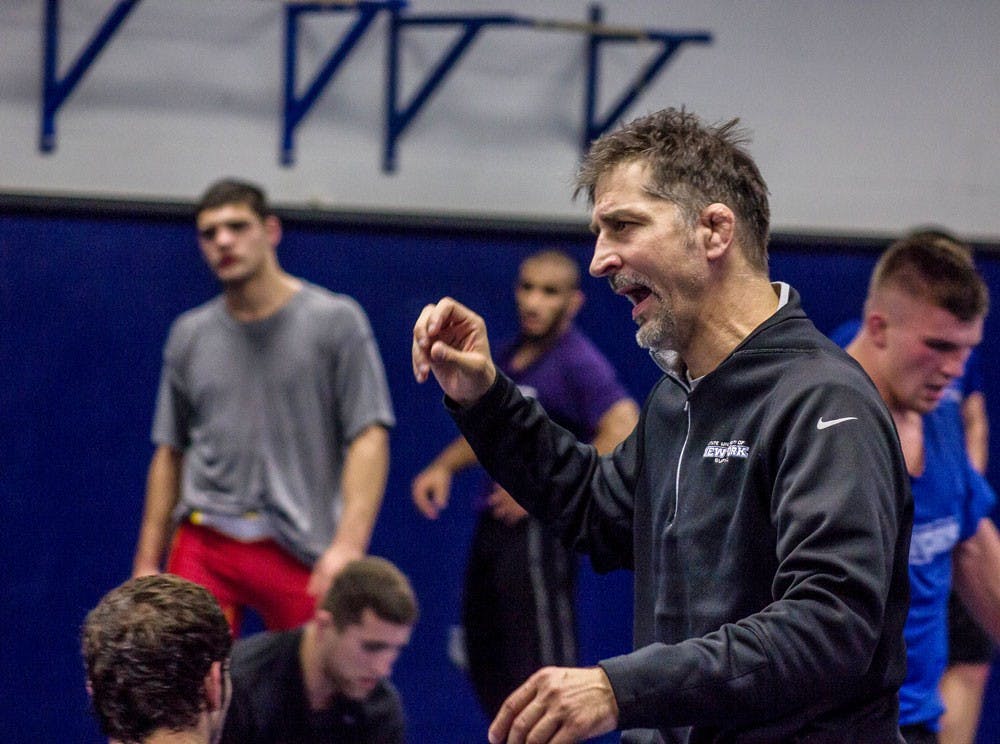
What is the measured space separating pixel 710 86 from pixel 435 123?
108cm

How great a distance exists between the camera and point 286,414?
4.34 metres

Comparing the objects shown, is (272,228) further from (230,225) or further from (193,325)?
(193,325)

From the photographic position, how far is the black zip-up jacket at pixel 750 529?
1684mm

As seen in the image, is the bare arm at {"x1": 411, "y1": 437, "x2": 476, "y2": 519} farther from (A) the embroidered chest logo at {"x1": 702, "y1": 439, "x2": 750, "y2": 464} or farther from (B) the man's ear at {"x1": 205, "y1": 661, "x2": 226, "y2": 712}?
(A) the embroidered chest logo at {"x1": 702, "y1": 439, "x2": 750, "y2": 464}

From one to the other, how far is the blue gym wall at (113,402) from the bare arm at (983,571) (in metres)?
2.41

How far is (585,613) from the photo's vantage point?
17.5 ft

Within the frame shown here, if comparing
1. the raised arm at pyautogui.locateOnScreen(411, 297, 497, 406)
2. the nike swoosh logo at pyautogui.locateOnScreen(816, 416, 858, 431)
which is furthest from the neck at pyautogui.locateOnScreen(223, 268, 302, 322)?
the nike swoosh logo at pyautogui.locateOnScreen(816, 416, 858, 431)

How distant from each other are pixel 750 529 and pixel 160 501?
9.53ft

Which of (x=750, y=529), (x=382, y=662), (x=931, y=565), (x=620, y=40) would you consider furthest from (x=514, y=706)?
(x=620, y=40)

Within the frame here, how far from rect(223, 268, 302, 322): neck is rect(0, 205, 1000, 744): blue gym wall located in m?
0.47

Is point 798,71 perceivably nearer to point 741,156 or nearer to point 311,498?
point 311,498

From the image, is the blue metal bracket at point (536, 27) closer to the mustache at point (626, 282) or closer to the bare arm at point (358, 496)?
the bare arm at point (358, 496)

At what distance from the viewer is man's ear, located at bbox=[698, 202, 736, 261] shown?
201 cm

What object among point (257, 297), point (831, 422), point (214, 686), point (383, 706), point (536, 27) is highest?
point (536, 27)
